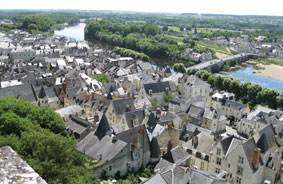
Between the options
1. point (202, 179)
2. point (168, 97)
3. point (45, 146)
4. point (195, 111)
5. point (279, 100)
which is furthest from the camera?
point (279, 100)

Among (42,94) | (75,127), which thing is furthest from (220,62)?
(75,127)

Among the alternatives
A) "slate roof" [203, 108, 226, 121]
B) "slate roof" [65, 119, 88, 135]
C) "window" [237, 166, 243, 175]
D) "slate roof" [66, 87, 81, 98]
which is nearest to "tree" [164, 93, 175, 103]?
"slate roof" [203, 108, 226, 121]

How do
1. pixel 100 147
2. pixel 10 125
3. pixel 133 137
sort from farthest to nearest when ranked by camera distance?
pixel 133 137, pixel 100 147, pixel 10 125

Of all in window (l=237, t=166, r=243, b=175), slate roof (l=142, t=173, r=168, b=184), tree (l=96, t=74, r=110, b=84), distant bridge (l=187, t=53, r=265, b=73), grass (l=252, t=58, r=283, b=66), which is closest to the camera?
slate roof (l=142, t=173, r=168, b=184)

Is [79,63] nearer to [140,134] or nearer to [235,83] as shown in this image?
[235,83]

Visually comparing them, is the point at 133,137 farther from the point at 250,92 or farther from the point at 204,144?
the point at 250,92

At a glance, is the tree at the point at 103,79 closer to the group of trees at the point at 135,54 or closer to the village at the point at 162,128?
the village at the point at 162,128

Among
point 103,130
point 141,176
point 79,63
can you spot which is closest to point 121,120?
point 103,130

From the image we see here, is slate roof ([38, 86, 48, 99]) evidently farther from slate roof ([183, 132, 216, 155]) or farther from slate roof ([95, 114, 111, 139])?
slate roof ([183, 132, 216, 155])
